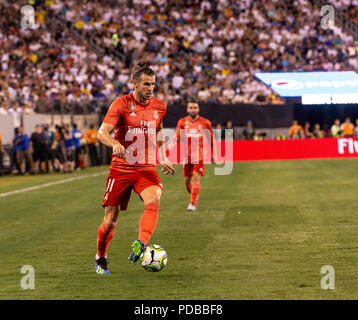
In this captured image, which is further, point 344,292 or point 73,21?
point 73,21

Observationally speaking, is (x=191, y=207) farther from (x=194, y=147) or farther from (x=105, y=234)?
(x=105, y=234)

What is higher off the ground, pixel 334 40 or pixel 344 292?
pixel 334 40

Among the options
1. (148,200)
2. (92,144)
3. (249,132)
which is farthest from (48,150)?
(148,200)

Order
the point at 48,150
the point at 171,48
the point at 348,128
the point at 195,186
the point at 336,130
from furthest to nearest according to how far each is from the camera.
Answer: the point at 171,48 < the point at 336,130 < the point at 348,128 < the point at 48,150 < the point at 195,186

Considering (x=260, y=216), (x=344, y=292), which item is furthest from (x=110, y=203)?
(x=260, y=216)

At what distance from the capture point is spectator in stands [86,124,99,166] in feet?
Result: 107

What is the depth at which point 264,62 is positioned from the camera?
37.6 meters

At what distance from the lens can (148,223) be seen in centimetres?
801

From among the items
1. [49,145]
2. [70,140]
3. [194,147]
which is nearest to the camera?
[194,147]

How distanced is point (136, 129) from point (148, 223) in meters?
1.06

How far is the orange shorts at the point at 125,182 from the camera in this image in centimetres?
822

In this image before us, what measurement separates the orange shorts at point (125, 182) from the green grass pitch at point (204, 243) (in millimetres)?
885

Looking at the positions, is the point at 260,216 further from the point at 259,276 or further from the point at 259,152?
the point at 259,152

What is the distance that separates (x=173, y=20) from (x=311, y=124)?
9.89 meters
